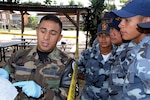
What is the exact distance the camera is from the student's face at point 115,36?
2.71 meters

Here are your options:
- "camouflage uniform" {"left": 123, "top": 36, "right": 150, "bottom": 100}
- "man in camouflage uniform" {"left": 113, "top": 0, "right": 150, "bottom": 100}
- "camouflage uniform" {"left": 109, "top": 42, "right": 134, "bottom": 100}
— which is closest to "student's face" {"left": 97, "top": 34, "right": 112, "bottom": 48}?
"camouflage uniform" {"left": 109, "top": 42, "right": 134, "bottom": 100}

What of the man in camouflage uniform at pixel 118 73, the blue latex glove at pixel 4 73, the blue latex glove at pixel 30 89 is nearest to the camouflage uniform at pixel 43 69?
the blue latex glove at pixel 4 73

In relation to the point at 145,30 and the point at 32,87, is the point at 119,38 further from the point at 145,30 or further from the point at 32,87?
the point at 32,87

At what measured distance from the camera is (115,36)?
2756mm

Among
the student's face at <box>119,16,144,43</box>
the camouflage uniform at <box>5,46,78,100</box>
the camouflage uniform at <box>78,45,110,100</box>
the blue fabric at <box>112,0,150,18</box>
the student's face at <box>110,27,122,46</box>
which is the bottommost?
the camouflage uniform at <box>78,45,110,100</box>

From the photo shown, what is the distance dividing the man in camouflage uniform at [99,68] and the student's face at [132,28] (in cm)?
97

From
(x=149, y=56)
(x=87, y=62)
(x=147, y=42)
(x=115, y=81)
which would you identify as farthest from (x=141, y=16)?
(x=87, y=62)

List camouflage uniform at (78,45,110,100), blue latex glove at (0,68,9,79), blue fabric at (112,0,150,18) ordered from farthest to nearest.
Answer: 1. camouflage uniform at (78,45,110,100)
2. blue latex glove at (0,68,9,79)
3. blue fabric at (112,0,150,18)

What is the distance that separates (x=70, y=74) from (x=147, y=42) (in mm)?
730

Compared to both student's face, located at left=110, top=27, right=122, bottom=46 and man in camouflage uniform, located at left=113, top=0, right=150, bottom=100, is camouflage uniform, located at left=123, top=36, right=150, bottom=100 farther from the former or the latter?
student's face, located at left=110, top=27, right=122, bottom=46

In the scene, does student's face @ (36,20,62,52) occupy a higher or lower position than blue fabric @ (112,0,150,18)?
lower

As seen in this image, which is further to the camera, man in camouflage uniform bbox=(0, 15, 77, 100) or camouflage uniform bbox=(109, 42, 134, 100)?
camouflage uniform bbox=(109, 42, 134, 100)

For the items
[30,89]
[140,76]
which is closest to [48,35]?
[30,89]

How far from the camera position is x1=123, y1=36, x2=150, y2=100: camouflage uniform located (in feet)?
5.30
